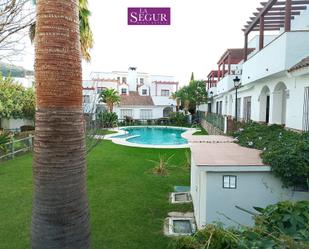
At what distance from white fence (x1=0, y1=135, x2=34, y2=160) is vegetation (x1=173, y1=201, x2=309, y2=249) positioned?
50.9ft

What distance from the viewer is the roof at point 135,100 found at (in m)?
51.7

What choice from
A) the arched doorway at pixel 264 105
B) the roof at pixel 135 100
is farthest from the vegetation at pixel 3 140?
the roof at pixel 135 100

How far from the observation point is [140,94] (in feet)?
187

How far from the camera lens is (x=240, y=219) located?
22.8ft

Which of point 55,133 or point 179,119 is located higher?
point 55,133

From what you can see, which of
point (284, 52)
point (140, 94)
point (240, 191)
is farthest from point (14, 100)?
point (140, 94)

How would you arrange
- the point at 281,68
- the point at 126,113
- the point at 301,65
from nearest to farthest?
the point at 301,65 < the point at 281,68 < the point at 126,113

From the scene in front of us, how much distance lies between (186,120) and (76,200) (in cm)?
4169

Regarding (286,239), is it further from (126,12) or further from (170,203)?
(170,203)

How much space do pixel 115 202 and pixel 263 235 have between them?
24.0 ft

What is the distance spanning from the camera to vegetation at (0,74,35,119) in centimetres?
2284

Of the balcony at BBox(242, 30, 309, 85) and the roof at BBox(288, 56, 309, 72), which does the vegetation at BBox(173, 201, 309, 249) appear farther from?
the balcony at BBox(242, 30, 309, 85)

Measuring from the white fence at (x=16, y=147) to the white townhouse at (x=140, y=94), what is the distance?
28.7 m

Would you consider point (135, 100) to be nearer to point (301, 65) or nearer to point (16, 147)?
point (16, 147)
